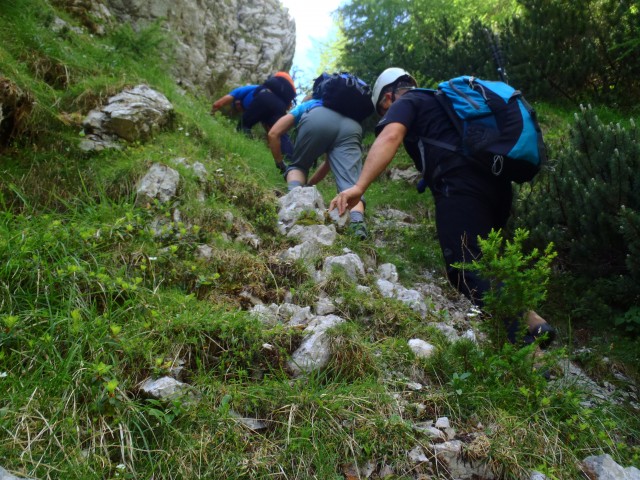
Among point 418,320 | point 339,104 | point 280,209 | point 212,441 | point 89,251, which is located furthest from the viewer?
point 339,104

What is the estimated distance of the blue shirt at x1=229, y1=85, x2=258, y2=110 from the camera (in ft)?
29.4

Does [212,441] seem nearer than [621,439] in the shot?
Yes

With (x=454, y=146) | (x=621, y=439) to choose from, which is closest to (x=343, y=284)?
(x=454, y=146)

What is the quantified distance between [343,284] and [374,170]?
839 mm

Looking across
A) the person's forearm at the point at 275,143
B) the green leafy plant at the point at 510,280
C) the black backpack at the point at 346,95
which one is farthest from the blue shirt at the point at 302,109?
the green leafy plant at the point at 510,280

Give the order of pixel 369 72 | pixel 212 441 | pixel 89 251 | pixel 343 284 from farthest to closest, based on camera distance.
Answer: pixel 369 72 → pixel 343 284 → pixel 89 251 → pixel 212 441

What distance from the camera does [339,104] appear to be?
5371mm

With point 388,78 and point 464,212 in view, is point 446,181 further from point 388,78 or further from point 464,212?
point 388,78

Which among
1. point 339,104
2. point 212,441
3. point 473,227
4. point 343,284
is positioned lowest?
point 212,441

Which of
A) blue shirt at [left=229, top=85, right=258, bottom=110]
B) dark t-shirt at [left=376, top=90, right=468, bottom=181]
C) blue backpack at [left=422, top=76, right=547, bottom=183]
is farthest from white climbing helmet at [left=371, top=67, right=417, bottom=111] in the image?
blue shirt at [left=229, top=85, right=258, bottom=110]

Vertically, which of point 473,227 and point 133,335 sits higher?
point 473,227

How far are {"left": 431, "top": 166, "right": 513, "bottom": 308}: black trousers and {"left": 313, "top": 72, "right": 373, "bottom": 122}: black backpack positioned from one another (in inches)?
90.4

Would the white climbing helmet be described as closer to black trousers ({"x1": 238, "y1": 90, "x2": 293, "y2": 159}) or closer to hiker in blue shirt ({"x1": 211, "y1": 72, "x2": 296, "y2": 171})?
black trousers ({"x1": 238, "y1": 90, "x2": 293, "y2": 159})

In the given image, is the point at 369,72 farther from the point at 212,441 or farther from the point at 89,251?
the point at 212,441
